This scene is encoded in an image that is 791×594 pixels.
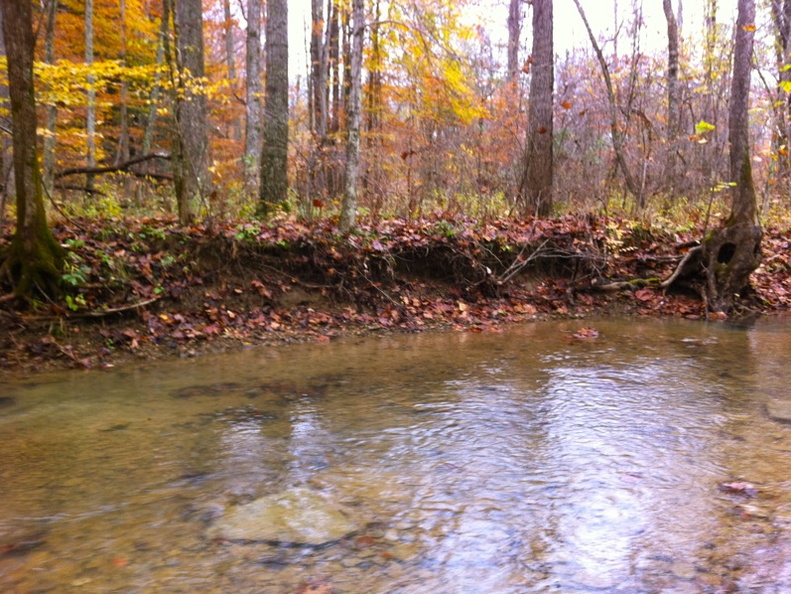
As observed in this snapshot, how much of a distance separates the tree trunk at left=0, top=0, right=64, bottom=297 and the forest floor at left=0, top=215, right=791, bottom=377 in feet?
0.75

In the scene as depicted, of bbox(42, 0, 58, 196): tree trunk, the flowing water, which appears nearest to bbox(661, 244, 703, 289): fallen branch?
the flowing water

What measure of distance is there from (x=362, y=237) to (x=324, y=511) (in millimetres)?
6811

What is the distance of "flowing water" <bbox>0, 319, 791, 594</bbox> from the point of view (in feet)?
9.95

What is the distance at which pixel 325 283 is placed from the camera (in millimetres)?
9695

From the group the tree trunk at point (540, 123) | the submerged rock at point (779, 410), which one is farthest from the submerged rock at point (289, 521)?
the tree trunk at point (540, 123)

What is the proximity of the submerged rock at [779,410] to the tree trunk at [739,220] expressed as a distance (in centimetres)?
549

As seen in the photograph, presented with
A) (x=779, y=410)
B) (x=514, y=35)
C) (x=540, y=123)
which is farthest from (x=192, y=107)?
(x=514, y=35)

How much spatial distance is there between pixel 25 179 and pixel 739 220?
36.6ft

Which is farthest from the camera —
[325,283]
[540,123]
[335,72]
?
[335,72]

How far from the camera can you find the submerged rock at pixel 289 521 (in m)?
3.35

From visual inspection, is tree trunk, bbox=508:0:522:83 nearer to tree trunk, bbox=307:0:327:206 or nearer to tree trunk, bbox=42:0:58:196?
tree trunk, bbox=307:0:327:206

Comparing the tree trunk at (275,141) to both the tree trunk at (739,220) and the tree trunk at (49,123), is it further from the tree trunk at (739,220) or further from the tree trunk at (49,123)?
the tree trunk at (739,220)

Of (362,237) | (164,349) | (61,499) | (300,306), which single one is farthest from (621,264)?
(61,499)

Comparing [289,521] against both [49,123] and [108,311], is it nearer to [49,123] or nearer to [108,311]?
[108,311]
